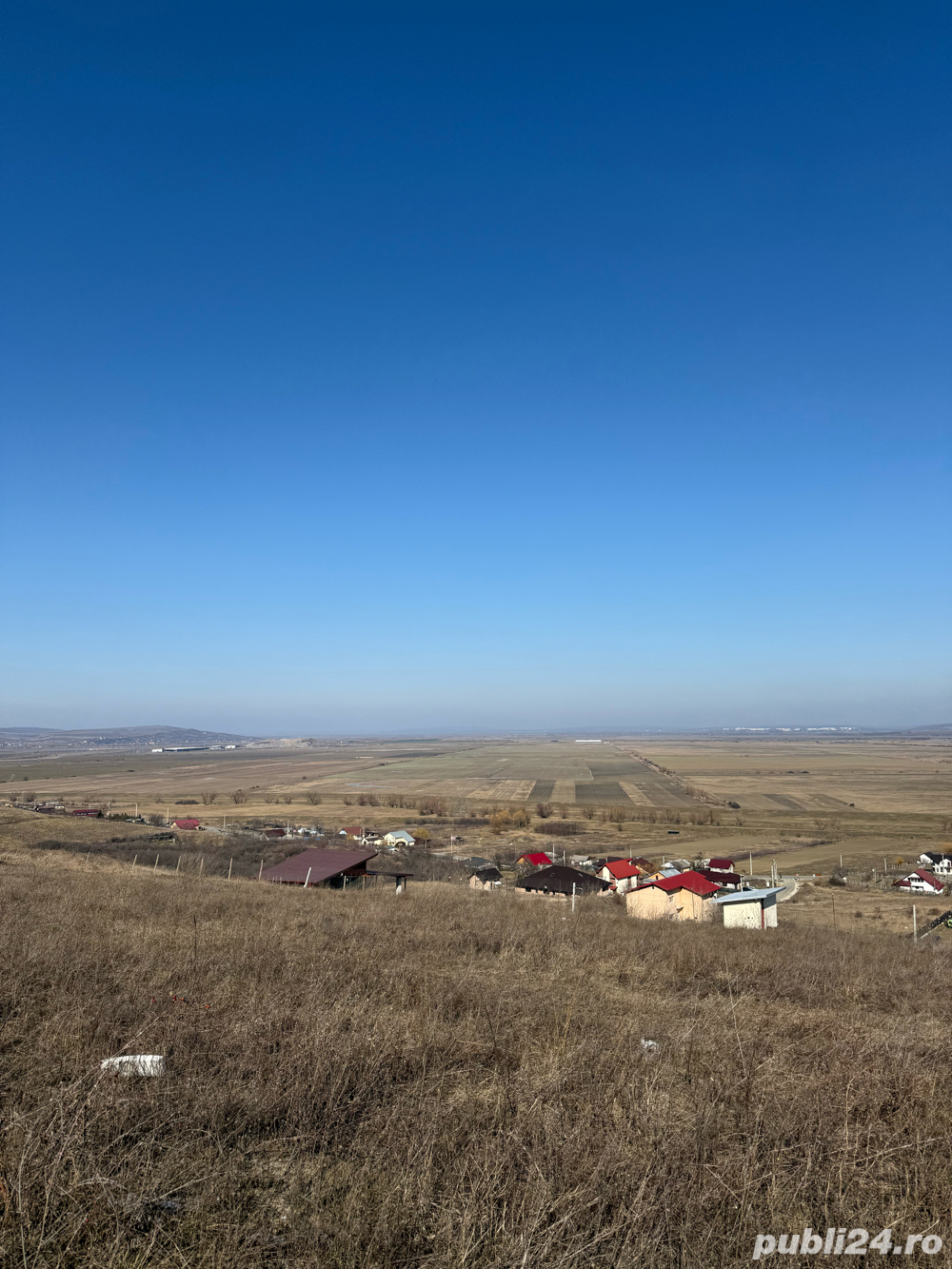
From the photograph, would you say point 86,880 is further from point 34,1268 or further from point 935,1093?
point 935,1093

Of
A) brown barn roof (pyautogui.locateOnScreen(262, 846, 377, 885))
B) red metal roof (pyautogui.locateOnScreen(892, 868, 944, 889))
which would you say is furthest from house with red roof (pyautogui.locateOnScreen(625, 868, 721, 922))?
red metal roof (pyautogui.locateOnScreen(892, 868, 944, 889))

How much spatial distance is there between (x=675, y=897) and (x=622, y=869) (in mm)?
11144

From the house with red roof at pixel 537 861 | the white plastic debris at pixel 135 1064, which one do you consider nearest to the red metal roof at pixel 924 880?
the house with red roof at pixel 537 861

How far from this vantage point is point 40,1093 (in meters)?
3.86

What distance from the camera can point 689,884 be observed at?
26938mm

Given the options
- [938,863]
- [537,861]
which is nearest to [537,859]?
[537,861]

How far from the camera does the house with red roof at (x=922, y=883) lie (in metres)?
38.4

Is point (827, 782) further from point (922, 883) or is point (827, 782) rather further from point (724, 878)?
point (724, 878)

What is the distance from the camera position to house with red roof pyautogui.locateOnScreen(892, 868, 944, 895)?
3838 centimetres

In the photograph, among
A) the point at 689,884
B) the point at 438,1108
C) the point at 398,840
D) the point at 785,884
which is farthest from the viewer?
the point at 398,840

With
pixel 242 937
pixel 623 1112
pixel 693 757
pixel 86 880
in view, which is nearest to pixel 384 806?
pixel 86 880

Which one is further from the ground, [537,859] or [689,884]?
[689,884]

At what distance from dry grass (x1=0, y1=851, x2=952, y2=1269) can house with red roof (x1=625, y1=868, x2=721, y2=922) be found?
62.8 ft

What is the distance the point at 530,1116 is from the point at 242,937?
559 centimetres
